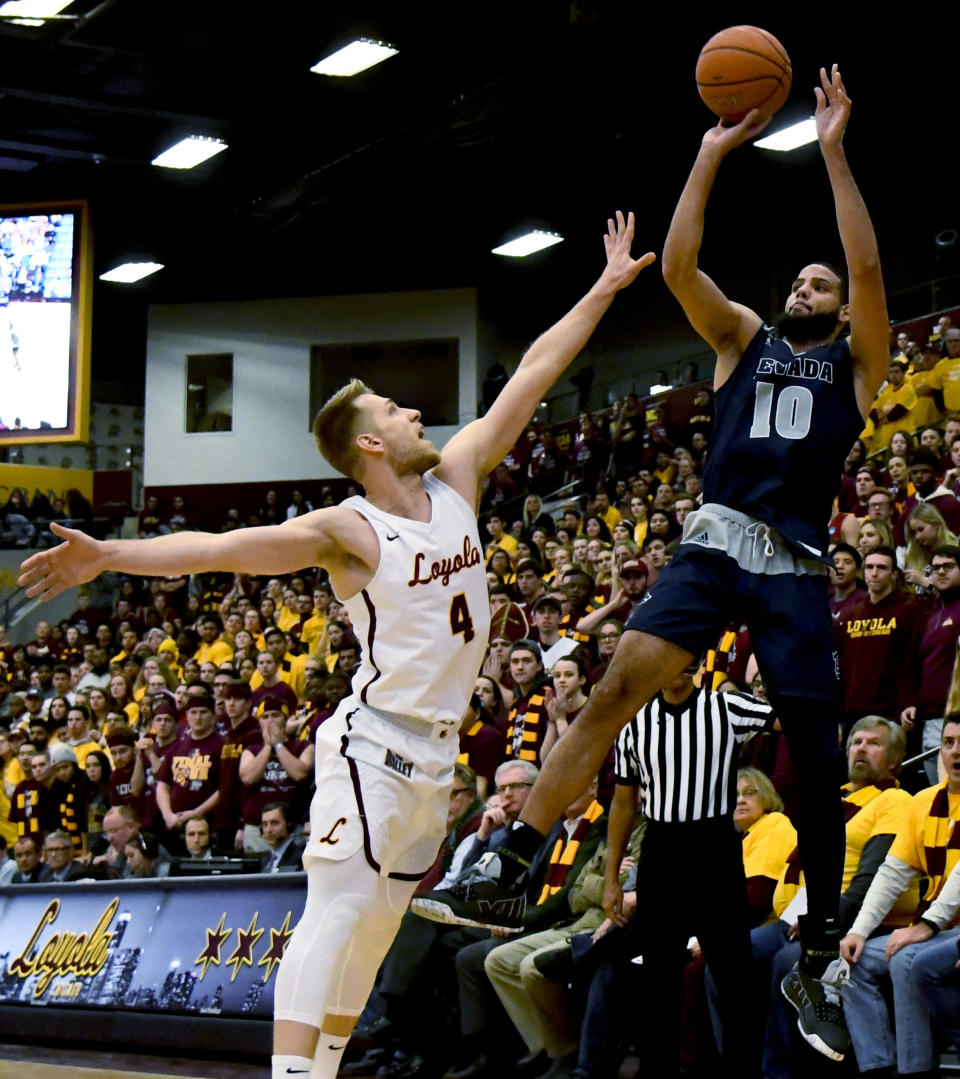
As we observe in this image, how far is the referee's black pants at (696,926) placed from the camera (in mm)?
6262

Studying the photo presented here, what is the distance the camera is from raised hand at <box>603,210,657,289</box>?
5.27m

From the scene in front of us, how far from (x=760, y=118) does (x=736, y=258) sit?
21.8 meters

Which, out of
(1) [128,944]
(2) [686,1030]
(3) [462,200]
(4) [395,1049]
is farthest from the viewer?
(3) [462,200]

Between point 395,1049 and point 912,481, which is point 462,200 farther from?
point 395,1049

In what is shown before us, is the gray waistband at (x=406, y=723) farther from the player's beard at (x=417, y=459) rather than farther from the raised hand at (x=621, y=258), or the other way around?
the raised hand at (x=621, y=258)

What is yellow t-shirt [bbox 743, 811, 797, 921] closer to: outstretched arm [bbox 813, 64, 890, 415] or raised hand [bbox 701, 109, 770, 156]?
outstretched arm [bbox 813, 64, 890, 415]

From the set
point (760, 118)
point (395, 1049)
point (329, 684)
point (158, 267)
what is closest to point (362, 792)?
point (760, 118)

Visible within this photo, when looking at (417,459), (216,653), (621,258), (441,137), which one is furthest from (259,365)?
(417,459)

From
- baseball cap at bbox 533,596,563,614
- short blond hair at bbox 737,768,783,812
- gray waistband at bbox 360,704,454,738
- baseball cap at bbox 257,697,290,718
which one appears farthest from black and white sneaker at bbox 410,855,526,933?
baseball cap at bbox 257,697,290,718

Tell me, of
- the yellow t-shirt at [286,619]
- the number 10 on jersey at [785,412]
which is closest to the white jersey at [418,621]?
the number 10 on jersey at [785,412]

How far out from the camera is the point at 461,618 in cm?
467

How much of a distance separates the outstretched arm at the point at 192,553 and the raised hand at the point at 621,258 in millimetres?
1400

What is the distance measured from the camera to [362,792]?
14.7ft

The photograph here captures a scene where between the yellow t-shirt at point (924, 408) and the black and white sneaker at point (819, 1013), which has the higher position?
the yellow t-shirt at point (924, 408)
